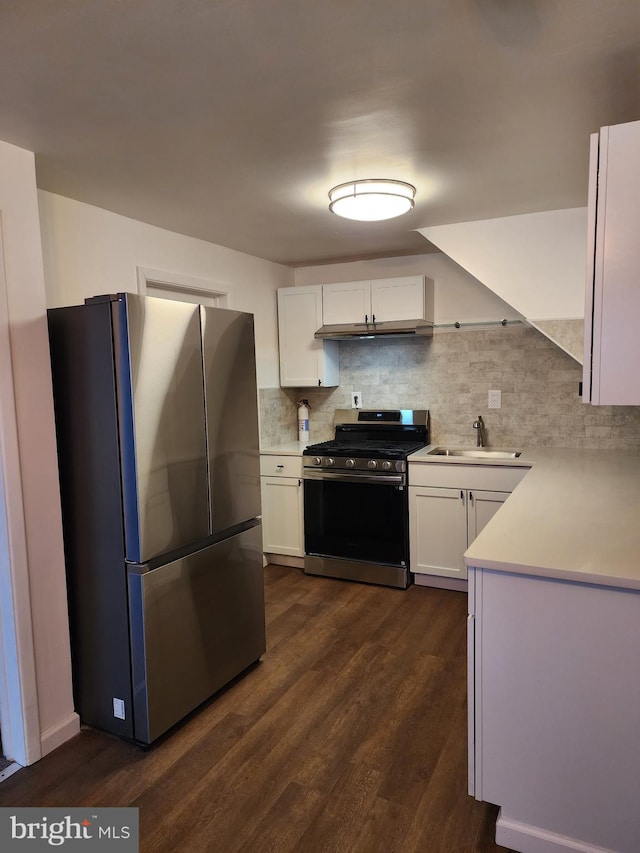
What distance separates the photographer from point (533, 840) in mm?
1659

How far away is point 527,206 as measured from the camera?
3.06 meters

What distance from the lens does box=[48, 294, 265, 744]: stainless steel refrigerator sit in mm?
2109

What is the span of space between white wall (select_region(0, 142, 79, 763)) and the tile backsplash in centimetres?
218

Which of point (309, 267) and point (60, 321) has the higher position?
point (309, 267)

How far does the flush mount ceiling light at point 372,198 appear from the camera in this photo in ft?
8.46

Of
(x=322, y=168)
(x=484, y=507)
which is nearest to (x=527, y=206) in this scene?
(x=322, y=168)

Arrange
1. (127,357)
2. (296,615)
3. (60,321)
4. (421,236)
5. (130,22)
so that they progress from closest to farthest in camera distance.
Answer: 1. (130,22)
2. (127,357)
3. (60,321)
4. (296,615)
5. (421,236)

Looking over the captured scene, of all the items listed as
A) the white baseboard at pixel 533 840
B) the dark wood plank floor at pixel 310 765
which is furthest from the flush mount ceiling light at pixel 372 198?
the white baseboard at pixel 533 840

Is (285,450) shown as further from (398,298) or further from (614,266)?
(614,266)

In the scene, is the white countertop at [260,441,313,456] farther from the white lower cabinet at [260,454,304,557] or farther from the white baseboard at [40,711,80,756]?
the white baseboard at [40,711,80,756]

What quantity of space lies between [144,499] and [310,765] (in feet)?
3.87

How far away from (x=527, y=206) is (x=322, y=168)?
1324 mm

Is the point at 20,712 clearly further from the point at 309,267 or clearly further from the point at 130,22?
the point at 309,267

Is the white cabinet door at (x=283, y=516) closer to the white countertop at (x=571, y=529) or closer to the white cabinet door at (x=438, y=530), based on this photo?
the white cabinet door at (x=438, y=530)
